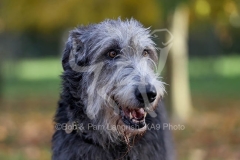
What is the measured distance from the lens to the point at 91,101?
544 centimetres

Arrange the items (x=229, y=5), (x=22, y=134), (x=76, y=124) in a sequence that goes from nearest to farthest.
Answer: (x=76, y=124)
(x=229, y=5)
(x=22, y=134)

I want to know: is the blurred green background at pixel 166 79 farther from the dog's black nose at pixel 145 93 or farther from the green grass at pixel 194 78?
the dog's black nose at pixel 145 93

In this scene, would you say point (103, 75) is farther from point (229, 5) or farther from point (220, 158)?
point (229, 5)

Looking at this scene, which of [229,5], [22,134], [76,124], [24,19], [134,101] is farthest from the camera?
[24,19]

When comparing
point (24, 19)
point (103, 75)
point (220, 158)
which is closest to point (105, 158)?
point (103, 75)

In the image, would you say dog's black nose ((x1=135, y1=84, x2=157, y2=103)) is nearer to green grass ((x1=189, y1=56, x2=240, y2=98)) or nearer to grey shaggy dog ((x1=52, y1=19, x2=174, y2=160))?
grey shaggy dog ((x1=52, y1=19, x2=174, y2=160))

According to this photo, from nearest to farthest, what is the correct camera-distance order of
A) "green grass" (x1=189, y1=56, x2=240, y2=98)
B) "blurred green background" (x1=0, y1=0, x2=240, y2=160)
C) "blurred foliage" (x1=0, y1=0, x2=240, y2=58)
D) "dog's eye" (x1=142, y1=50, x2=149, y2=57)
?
"dog's eye" (x1=142, y1=50, x2=149, y2=57), "blurred green background" (x1=0, y1=0, x2=240, y2=160), "blurred foliage" (x1=0, y1=0, x2=240, y2=58), "green grass" (x1=189, y1=56, x2=240, y2=98)

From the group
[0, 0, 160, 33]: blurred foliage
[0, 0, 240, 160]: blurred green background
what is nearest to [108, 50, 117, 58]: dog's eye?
[0, 0, 240, 160]: blurred green background

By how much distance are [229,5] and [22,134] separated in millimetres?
5920

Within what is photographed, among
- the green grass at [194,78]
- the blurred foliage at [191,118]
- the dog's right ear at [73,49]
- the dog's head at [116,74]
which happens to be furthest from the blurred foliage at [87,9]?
the green grass at [194,78]

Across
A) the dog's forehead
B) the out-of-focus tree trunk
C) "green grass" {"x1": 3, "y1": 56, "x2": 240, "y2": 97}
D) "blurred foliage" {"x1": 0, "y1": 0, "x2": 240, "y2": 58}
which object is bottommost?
"green grass" {"x1": 3, "y1": 56, "x2": 240, "y2": 97}

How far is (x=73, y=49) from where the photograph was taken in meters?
5.76

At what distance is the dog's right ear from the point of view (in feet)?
18.7

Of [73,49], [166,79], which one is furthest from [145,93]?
[166,79]
